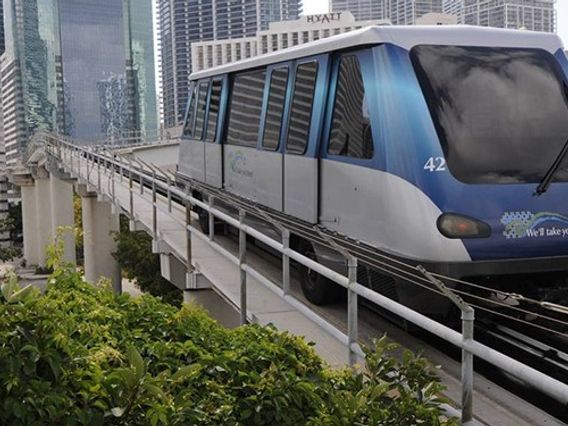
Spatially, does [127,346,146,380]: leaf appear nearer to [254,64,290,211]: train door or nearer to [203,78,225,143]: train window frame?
[254,64,290,211]: train door

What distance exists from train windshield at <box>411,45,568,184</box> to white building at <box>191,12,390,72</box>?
48.1 metres

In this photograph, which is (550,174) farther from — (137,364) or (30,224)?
(30,224)

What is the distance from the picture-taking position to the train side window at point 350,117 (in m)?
6.71

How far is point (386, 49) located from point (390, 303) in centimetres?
294

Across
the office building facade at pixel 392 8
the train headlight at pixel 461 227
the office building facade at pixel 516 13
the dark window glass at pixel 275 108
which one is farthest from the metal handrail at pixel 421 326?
the office building facade at pixel 392 8

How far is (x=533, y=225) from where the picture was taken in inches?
246

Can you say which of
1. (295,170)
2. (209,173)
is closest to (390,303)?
(295,170)

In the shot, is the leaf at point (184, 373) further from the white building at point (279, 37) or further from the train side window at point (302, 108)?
the white building at point (279, 37)

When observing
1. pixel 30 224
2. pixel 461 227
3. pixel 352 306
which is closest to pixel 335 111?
pixel 461 227

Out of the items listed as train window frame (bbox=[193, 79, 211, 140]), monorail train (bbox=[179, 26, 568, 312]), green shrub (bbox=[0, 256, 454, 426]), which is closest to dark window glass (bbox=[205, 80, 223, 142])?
train window frame (bbox=[193, 79, 211, 140])

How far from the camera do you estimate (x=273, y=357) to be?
142 inches

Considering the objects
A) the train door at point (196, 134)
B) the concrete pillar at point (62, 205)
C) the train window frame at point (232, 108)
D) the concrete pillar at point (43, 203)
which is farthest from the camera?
the concrete pillar at point (43, 203)

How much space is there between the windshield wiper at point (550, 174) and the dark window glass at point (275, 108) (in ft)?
11.1

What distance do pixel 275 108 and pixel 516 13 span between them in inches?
2733
